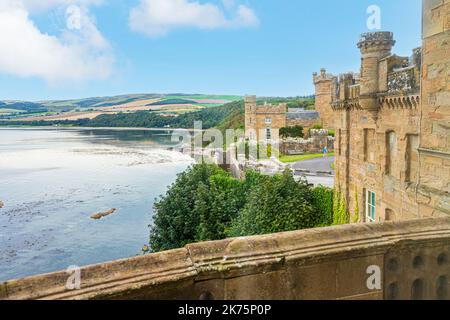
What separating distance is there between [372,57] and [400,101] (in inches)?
96.9

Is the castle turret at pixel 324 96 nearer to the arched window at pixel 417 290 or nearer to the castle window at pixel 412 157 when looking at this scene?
the castle window at pixel 412 157

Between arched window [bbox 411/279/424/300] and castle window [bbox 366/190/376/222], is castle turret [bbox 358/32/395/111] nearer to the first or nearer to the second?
castle window [bbox 366/190/376/222]

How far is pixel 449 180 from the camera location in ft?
18.7

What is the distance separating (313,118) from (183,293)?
55.4m

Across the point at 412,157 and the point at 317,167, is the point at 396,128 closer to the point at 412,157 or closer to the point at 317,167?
the point at 412,157

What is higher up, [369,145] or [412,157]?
[369,145]

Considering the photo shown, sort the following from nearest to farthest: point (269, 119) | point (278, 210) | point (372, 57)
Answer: point (372, 57) → point (278, 210) → point (269, 119)

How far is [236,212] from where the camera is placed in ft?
84.6

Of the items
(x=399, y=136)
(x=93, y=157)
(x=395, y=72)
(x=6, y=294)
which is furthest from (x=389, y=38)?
(x=93, y=157)

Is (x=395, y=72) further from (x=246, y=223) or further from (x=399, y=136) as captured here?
(x=246, y=223)

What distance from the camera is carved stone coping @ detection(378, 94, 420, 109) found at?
13.3 m

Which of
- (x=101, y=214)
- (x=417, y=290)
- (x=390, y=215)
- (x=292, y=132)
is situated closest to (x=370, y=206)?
(x=390, y=215)

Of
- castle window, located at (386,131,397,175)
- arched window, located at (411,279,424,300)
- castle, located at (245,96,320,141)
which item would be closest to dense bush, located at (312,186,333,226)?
castle window, located at (386,131,397,175)

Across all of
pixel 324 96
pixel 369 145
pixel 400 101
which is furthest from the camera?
pixel 324 96
